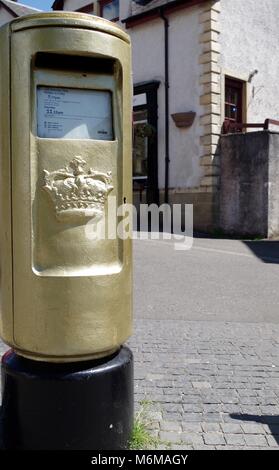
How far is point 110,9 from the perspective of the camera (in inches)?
741

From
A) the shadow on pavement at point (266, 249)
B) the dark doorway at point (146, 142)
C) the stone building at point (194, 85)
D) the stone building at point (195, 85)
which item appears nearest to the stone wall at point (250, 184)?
the stone building at point (195, 85)

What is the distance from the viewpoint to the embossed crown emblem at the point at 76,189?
2371mm

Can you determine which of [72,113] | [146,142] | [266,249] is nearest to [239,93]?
[146,142]

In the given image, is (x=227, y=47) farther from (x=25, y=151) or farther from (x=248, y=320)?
(x=25, y=151)

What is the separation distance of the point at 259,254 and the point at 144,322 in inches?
236

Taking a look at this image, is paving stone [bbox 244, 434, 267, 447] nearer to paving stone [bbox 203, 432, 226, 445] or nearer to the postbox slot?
paving stone [bbox 203, 432, 226, 445]

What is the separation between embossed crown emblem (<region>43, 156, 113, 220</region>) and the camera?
2371 millimetres

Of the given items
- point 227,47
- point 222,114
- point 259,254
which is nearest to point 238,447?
point 259,254

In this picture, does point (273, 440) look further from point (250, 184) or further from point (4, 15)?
point (4, 15)

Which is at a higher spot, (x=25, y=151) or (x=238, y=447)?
(x=25, y=151)

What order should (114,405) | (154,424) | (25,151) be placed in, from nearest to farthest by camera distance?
(25,151) → (114,405) → (154,424)

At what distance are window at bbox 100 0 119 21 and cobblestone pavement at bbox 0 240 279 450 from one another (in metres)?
13.2

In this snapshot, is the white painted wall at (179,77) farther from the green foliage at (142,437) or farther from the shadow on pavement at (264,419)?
the green foliage at (142,437)

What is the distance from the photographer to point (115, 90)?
251 cm
